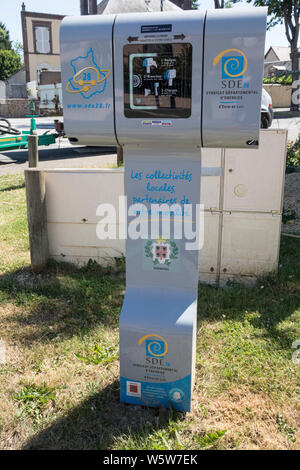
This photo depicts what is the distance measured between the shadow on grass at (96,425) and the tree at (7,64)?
5074 cm

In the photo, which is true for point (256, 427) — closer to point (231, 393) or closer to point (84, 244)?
point (231, 393)

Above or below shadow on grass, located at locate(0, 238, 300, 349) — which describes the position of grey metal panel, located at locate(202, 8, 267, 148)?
above

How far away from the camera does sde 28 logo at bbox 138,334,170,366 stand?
2.73 meters

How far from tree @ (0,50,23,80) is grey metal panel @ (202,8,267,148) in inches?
2002

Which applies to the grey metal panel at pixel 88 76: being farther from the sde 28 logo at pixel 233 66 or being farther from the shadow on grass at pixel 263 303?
the shadow on grass at pixel 263 303

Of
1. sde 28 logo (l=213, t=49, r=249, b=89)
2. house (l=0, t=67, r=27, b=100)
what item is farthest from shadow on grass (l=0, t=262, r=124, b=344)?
house (l=0, t=67, r=27, b=100)

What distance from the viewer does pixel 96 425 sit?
2775mm

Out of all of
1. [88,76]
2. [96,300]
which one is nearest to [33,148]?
[96,300]

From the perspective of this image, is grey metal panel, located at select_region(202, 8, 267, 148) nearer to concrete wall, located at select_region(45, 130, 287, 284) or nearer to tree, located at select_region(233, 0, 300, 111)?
concrete wall, located at select_region(45, 130, 287, 284)

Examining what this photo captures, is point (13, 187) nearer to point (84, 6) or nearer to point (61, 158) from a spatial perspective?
point (61, 158)

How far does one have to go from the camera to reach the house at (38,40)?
38812mm

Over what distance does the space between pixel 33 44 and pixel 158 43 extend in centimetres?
4222

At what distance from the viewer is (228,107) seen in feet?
7.28
